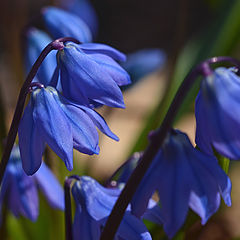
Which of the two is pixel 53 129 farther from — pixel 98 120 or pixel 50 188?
pixel 50 188

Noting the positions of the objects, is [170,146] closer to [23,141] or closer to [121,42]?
[23,141]

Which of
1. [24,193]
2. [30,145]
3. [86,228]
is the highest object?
[30,145]

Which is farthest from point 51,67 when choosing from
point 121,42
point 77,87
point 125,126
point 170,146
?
point 121,42

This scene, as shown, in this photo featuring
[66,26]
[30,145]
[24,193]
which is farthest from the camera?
[66,26]

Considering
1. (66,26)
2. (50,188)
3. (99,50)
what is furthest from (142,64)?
(99,50)

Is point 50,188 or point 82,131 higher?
point 82,131

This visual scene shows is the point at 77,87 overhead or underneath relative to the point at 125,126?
overhead
